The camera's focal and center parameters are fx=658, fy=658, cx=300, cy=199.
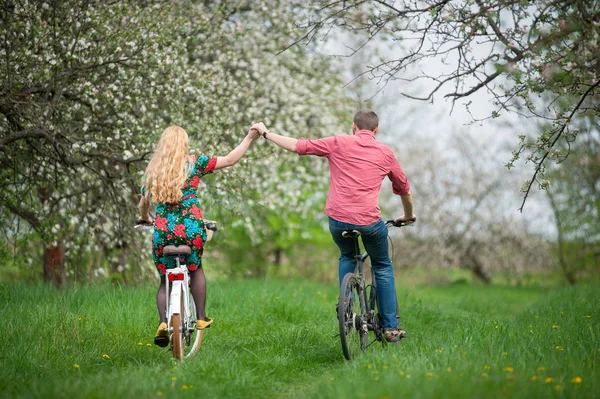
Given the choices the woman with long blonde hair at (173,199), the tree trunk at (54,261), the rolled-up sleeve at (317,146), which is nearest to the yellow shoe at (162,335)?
the woman with long blonde hair at (173,199)

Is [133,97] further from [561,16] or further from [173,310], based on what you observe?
[561,16]

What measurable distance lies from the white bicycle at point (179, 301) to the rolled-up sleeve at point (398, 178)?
5.44 feet

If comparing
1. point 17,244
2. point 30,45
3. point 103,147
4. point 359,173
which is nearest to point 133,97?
point 103,147

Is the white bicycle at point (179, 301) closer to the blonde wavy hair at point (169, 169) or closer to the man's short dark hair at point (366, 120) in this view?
the blonde wavy hair at point (169, 169)

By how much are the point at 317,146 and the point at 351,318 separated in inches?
58.2

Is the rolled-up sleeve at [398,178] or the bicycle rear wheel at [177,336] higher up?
the rolled-up sleeve at [398,178]

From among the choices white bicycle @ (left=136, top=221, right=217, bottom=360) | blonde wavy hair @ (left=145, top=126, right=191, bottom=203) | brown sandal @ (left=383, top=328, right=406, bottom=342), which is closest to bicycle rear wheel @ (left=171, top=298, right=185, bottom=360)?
white bicycle @ (left=136, top=221, right=217, bottom=360)

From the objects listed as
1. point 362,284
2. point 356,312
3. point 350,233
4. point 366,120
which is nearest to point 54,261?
point 356,312

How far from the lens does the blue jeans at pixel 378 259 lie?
5587 millimetres

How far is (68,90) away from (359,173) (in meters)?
4.07

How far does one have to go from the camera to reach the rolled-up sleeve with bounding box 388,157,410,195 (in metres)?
5.81

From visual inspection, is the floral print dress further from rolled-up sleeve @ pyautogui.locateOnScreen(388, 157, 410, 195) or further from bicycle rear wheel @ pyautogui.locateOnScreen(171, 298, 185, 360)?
rolled-up sleeve @ pyautogui.locateOnScreen(388, 157, 410, 195)

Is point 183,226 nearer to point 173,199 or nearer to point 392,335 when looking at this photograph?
point 173,199

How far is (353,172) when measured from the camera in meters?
5.55
